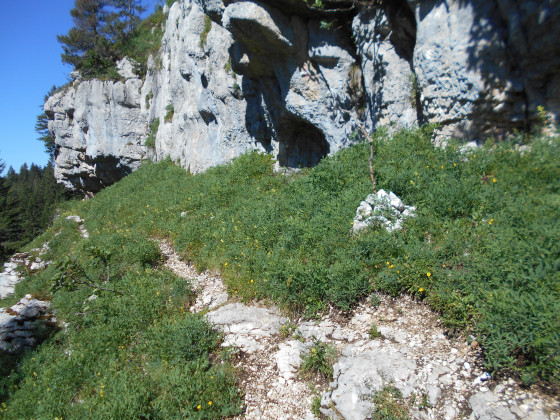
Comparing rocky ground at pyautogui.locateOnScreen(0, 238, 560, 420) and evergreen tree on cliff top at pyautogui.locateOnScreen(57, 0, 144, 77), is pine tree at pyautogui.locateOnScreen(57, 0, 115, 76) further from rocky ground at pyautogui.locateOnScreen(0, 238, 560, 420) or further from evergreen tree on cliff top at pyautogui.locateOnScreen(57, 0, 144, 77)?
rocky ground at pyautogui.locateOnScreen(0, 238, 560, 420)

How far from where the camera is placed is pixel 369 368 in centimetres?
344

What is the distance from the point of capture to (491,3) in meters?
5.73

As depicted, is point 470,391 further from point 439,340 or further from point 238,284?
point 238,284

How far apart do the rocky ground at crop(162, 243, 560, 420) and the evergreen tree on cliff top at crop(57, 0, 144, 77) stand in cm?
2643

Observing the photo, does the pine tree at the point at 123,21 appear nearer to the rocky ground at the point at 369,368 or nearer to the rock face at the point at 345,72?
the rock face at the point at 345,72

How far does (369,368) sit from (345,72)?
757 centimetres

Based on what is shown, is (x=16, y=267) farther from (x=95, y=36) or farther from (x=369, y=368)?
(x=95, y=36)

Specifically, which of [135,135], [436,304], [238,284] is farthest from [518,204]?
[135,135]

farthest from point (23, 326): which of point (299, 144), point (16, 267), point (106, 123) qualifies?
point (106, 123)

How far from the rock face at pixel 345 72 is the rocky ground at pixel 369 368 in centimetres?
442

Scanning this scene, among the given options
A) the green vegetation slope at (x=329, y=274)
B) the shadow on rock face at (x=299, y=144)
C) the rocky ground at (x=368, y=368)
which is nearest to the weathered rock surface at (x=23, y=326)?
the green vegetation slope at (x=329, y=274)

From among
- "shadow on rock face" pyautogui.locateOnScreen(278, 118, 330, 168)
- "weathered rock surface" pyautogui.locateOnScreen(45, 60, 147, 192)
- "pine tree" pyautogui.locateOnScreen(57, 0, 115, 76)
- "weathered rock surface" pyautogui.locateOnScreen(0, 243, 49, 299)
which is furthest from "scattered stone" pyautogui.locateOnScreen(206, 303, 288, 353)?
"pine tree" pyautogui.locateOnScreen(57, 0, 115, 76)

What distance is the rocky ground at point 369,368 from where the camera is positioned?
2.92 meters

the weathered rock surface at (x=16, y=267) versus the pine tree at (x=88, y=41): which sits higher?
the pine tree at (x=88, y=41)
